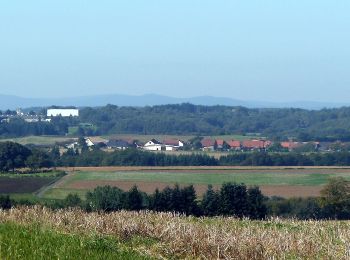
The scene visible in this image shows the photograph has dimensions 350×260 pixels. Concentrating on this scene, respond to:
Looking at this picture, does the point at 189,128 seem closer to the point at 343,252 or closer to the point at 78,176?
the point at 78,176

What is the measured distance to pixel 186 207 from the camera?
33.2 m

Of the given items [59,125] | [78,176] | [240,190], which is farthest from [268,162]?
[59,125]

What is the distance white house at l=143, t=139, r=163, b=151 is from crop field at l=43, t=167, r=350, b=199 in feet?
66.3

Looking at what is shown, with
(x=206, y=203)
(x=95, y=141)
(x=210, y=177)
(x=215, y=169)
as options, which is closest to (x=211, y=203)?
(x=206, y=203)

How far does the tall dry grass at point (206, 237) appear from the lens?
1348 centimetres

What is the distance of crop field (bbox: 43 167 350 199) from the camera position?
49.3 m

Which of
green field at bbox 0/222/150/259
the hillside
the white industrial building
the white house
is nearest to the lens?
green field at bbox 0/222/150/259

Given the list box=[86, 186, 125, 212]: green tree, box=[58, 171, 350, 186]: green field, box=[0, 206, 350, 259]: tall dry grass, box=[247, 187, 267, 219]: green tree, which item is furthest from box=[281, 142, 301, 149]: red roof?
box=[0, 206, 350, 259]: tall dry grass

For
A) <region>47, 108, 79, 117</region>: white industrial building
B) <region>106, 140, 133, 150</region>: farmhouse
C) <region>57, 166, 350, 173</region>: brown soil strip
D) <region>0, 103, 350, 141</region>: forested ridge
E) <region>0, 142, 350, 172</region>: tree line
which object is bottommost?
<region>57, 166, 350, 173</region>: brown soil strip

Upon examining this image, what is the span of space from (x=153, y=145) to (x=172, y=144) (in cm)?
474

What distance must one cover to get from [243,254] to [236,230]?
342 centimetres

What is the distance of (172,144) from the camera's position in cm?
9688

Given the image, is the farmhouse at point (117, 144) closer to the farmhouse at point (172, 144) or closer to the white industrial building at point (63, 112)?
the farmhouse at point (172, 144)

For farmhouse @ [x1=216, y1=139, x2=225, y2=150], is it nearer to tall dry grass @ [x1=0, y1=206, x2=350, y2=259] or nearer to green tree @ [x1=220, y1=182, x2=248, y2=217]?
green tree @ [x1=220, y1=182, x2=248, y2=217]
